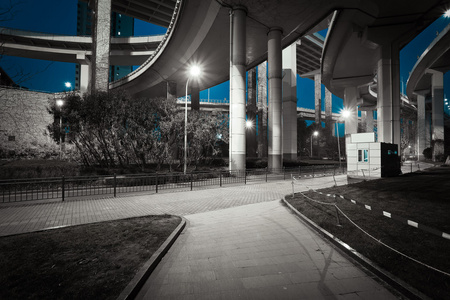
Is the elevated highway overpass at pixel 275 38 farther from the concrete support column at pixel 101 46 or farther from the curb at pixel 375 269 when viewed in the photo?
the curb at pixel 375 269

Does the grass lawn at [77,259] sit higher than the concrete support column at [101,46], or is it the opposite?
the concrete support column at [101,46]

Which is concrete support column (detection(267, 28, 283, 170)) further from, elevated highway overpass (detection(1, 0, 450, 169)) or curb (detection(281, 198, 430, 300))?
curb (detection(281, 198, 430, 300))

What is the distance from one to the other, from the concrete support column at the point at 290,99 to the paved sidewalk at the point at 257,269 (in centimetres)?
3382

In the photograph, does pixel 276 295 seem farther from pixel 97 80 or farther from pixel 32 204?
pixel 97 80

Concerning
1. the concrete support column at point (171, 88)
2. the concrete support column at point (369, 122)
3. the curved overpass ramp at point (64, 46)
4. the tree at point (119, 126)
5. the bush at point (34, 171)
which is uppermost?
the curved overpass ramp at point (64, 46)

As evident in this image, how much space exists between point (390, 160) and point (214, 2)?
2321 cm

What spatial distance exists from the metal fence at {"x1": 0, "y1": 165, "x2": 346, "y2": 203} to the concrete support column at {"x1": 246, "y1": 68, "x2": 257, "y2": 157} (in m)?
22.9

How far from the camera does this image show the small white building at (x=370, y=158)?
18.8 meters

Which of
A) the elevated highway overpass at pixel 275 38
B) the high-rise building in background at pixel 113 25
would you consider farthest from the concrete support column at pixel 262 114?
the high-rise building in background at pixel 113 25

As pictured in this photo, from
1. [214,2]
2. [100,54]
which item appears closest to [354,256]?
[214,2]

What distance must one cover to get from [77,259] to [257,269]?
3.61m

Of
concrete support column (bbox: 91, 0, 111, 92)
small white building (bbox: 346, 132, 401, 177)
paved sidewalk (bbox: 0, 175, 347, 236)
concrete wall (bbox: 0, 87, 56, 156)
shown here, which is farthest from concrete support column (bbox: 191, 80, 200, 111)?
paved sidewalk (bbox: 0, 175, 347, 236)

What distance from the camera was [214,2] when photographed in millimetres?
21281

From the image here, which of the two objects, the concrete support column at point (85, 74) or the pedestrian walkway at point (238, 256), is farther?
the concrete support column at point (85, 74)
